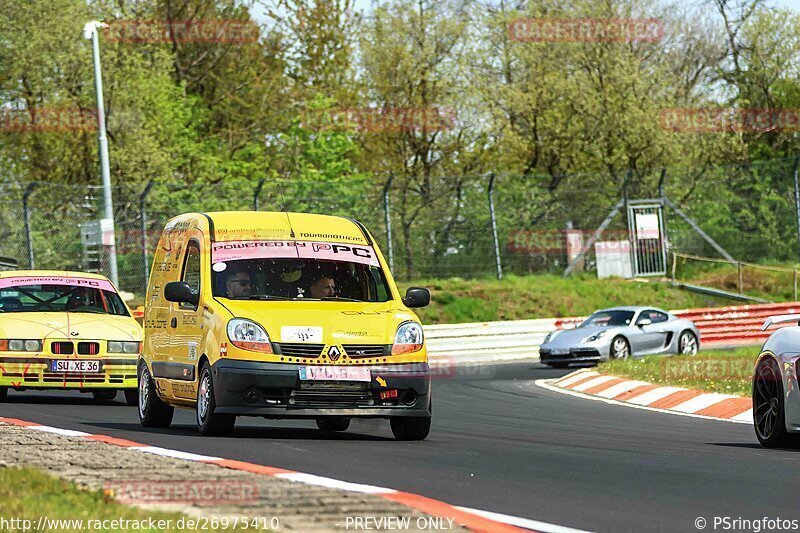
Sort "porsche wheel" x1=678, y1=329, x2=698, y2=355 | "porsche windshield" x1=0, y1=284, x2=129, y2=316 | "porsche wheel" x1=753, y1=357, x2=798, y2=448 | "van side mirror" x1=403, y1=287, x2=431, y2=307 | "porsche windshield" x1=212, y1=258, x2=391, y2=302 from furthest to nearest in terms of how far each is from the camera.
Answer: "porsche wheel" x1=678, y1=329, x2=698, y2=355
"porsche windshield" x1=0, y1=284, x2=129, y2=316
"van side mirror" x1=403, y1=287, x2=431, y2=307
"porsche windshield" x1=212, y1=258, x2=391, y2=302
"porsche wheel" x1=753, y1=357, x2=798, y2=448

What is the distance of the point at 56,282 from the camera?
1816 cm

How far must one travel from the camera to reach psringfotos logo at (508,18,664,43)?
46000 millimetres

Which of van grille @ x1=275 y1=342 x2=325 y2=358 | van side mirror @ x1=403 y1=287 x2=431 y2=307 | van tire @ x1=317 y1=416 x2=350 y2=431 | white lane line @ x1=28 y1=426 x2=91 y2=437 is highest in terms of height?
van side mirror @ x1=403 y1=287 x2=431 y2=307

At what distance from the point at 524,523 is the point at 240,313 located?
535 cm

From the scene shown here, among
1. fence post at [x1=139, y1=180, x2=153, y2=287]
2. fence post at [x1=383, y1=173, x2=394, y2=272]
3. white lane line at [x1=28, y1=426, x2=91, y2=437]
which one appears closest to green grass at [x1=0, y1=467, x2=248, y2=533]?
white lane line at [x1=28, y1=426, x2=91, y2=437]

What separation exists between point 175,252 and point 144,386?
4.41 ft

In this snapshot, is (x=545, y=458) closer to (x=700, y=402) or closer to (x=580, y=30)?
(x=700, y=402)

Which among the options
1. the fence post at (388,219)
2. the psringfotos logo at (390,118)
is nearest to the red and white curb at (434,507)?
the fence post at (388,219)

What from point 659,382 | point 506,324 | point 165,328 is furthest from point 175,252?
point 506,324

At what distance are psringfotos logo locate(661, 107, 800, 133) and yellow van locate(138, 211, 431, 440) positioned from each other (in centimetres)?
3363

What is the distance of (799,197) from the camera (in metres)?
37.1

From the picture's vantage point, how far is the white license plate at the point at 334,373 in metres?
11.6

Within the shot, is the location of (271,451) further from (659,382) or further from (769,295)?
(769,295)

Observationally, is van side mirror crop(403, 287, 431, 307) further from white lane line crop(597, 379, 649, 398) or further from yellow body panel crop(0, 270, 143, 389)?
white lane line crop(597, 379, 649, 398)
